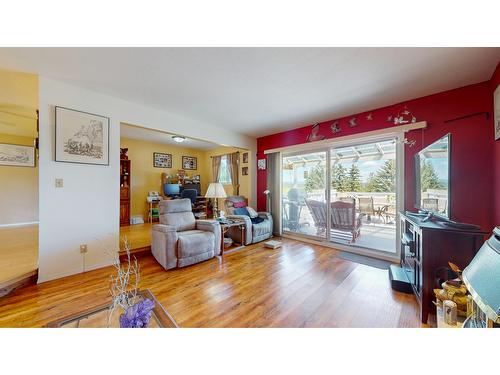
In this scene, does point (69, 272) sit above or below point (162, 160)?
below

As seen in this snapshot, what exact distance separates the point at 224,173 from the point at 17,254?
14.8 ft

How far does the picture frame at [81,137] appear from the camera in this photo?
2.25 meters

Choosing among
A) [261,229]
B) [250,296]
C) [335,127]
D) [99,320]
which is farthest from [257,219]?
[99,320]

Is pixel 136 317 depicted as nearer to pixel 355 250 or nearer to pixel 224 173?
pixel 355 250

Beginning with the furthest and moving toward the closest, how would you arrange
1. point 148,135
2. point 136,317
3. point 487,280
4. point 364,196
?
point 148,135, point 364,196, point 136,317, point 487,280

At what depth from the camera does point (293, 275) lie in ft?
7.68

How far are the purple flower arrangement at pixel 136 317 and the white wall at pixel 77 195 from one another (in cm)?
222

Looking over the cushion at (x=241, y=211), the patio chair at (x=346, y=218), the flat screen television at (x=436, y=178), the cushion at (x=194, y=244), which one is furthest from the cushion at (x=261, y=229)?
the flat screen television at (x=436, y=178)

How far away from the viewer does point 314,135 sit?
145 inches

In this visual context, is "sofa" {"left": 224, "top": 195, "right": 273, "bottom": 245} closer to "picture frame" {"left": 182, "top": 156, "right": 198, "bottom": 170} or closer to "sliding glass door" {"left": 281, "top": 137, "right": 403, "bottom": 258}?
"sliding glass door" {"left": 281, "top": 137, "right": 403, "bottom": 258}

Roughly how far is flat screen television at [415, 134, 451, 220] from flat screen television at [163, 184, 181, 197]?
5.62 metres

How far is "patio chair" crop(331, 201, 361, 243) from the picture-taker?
3.28 m

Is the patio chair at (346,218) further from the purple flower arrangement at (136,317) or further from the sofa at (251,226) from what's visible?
the purple flower arrangement at (136,317)
